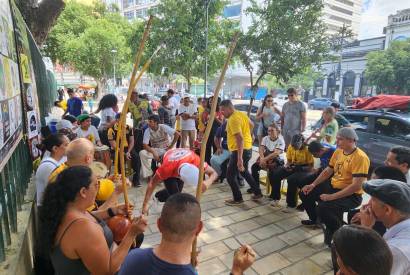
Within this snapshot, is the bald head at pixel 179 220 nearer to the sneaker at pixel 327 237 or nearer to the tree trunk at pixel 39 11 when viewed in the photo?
the sneaker at pixel 327 237

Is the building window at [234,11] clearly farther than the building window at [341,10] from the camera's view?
No

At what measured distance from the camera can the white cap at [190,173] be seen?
2740mm

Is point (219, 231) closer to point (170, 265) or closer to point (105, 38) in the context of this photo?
point (170, 265)

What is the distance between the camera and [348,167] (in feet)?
10.9

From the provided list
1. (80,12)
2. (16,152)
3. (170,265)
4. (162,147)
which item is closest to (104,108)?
(162,147)

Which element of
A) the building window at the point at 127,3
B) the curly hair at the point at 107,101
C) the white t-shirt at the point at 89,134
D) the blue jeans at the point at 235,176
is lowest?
the blue jeans at the point at 235,176

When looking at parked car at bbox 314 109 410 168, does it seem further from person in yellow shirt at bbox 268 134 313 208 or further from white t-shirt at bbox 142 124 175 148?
white t-shirt at bbox 142 124 175 148

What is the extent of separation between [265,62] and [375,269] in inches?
302

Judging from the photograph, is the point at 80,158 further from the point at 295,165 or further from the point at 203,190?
the point at 295,165

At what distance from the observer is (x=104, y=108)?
5.88 metres

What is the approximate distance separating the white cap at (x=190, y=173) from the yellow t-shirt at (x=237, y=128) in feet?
5.26

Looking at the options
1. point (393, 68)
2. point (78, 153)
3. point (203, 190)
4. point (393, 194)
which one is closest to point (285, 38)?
point (203, 190)

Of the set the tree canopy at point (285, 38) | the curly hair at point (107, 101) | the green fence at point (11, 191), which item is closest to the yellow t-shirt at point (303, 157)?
the green fence at point (11, 191)

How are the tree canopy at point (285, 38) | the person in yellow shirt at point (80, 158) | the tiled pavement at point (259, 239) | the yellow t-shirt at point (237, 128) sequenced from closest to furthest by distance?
the person in yellow shirt at point (80, 158) → the tiled pavement at point (259, 239) → the yellow t-shirt at point (237, 128) → the tree canopy at point (285, 38)
